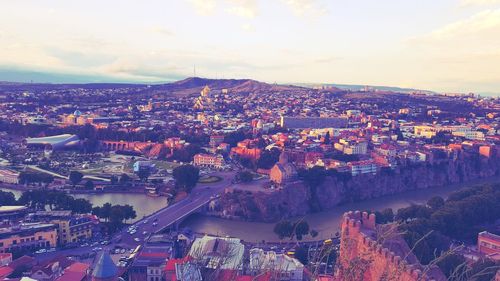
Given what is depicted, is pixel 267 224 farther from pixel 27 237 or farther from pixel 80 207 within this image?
pixel 27 237

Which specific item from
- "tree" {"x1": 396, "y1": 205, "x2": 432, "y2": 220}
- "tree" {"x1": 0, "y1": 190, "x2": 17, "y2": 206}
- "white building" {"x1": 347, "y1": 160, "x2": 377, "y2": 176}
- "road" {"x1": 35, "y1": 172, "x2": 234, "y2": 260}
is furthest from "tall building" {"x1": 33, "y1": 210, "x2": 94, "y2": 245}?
"white building" {"x1": 347, "y1": 160, "x2": 377, "y2": 176}

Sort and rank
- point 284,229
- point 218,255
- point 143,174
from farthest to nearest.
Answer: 1. point 143,174
2. point 284,229
3. point 218,255

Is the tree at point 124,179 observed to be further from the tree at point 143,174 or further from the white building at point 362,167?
the white building at point 362,167

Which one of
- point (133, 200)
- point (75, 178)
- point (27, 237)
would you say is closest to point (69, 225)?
point (27, 237)

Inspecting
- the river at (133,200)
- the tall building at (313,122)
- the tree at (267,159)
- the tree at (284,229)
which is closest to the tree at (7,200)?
the river at (133,200)

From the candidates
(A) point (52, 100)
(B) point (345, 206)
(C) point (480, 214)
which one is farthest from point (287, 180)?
(A) point (52, 100)

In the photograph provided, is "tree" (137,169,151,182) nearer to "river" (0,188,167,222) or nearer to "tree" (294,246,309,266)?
"river" (0,188,167,222)
